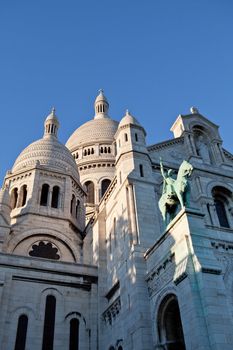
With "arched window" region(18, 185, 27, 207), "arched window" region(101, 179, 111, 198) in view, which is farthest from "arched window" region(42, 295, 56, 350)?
"arched window" region(101, 179, 111, 198)

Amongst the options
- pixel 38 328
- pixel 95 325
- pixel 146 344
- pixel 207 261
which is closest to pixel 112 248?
pixel 95 325

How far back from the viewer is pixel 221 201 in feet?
81.6

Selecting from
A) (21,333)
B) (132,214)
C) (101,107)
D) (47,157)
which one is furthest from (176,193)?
(101,107)

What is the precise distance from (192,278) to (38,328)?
9998 mm

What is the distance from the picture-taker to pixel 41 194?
30953 mm

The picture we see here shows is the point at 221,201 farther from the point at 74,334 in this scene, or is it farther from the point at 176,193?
the point at 74,334

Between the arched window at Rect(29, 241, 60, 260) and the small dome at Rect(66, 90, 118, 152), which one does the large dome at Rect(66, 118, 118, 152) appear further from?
the arched window at Rect(29, 241, 60, 260)

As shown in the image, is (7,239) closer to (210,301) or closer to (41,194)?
(41,194)

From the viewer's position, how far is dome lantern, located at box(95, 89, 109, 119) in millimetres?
59469

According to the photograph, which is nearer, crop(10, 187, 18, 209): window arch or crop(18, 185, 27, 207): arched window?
crop(18, 185, 27, 207): arched window

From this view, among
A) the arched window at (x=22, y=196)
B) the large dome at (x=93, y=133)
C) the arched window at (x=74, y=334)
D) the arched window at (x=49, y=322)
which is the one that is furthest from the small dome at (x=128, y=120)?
the large dome at (x=93, y=133)

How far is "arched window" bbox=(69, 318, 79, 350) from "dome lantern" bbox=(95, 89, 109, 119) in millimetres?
40105

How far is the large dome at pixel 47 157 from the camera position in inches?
1291

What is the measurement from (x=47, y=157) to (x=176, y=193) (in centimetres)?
1753
